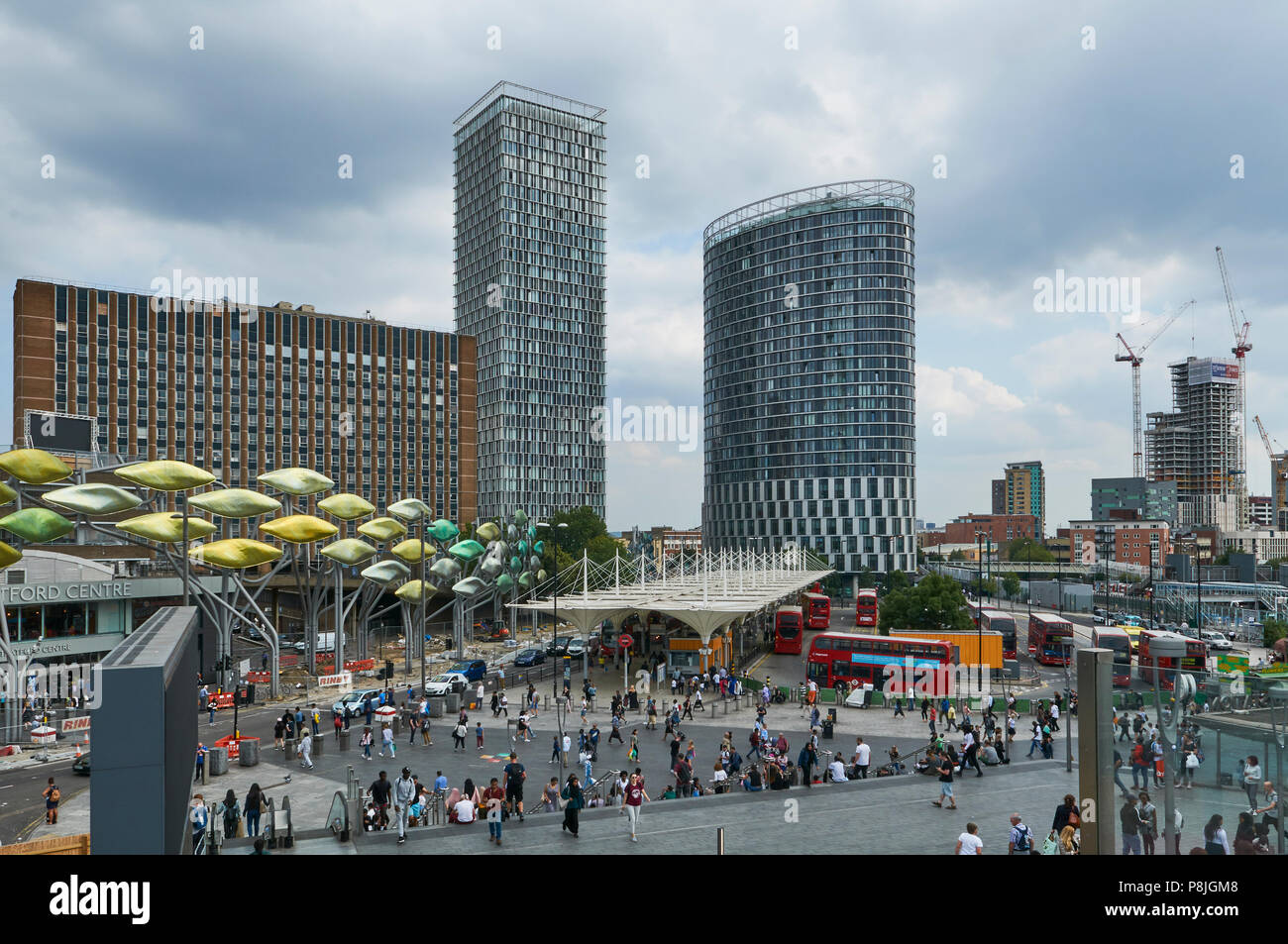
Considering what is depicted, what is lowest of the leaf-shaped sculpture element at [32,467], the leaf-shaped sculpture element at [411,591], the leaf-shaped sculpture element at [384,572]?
the leaf-shaped sculpture element at [411,591]

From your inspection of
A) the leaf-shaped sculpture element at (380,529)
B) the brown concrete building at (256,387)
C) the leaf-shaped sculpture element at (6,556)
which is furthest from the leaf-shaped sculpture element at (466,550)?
the brown concrete building at (256,387)

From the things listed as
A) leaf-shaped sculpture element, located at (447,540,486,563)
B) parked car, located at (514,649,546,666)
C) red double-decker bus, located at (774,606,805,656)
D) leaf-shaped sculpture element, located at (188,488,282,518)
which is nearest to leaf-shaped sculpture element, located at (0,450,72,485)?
leaf-shaped sculpture element, located at (188,488,282,518)

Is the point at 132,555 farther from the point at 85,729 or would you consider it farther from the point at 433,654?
the point at 85,729

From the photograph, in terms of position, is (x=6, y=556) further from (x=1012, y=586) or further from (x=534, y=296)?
(x=534, y=296)

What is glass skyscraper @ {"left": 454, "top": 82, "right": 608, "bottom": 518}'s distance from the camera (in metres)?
144

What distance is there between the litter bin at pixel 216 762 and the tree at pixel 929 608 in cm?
4052

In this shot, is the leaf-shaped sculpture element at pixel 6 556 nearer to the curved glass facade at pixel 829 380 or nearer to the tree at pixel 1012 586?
the tree at pixel 1012 586

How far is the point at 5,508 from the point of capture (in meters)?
64.7

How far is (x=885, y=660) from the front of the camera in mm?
41781

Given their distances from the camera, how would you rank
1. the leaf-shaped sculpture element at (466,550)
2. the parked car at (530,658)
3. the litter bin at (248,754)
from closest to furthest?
1. the litter bin at (248,754)
2. the parked car at (530,658)
3. the leaf-shaped sculpture element at (466,550)

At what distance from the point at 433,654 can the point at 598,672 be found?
18.1m

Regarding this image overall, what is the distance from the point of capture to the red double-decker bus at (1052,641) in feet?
180

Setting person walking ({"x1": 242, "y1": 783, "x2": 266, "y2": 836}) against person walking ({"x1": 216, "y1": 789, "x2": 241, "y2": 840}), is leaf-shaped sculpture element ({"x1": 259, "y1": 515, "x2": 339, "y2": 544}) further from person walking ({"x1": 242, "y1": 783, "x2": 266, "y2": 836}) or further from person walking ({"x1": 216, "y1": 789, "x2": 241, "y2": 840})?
person walking ({"x1": 242, "y1": 783, "x2": 266, "y2": 836})
